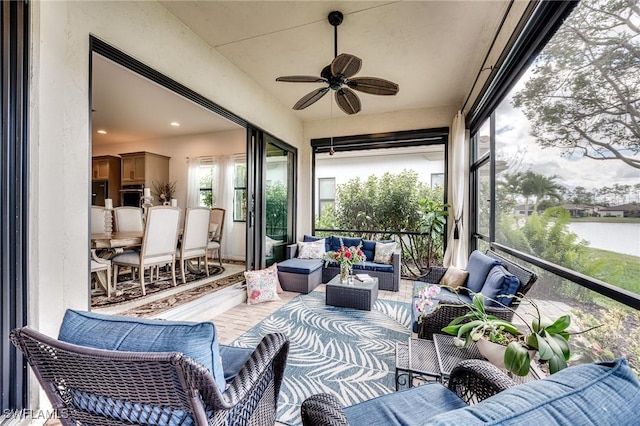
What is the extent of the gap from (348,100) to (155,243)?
302cm

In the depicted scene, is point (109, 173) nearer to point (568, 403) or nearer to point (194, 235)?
point (194, 235)

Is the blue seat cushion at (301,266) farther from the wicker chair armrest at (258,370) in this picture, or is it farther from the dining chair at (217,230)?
the wicker chair armrest at (258,370)

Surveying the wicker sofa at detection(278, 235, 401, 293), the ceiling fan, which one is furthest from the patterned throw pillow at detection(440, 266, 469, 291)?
the ceiling fan

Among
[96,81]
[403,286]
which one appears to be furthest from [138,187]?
[403,286]

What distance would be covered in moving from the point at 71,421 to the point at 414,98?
4.91 metres

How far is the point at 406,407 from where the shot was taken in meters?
→ 1.02

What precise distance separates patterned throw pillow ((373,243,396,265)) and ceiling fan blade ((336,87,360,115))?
7.32 ft

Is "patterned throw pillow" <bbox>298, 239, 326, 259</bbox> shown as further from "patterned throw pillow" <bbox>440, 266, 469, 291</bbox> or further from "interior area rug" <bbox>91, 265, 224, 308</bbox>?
"patterned throw pillow" <bbox>440, 266, 469, 291</bbox>

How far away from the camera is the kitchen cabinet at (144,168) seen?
590cm

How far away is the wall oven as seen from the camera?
239 inches

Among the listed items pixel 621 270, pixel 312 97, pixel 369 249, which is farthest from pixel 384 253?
pixel 621 270

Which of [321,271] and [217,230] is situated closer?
[321,271]

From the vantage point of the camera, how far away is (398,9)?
242cm

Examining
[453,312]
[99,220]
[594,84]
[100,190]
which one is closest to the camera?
[594,84]
